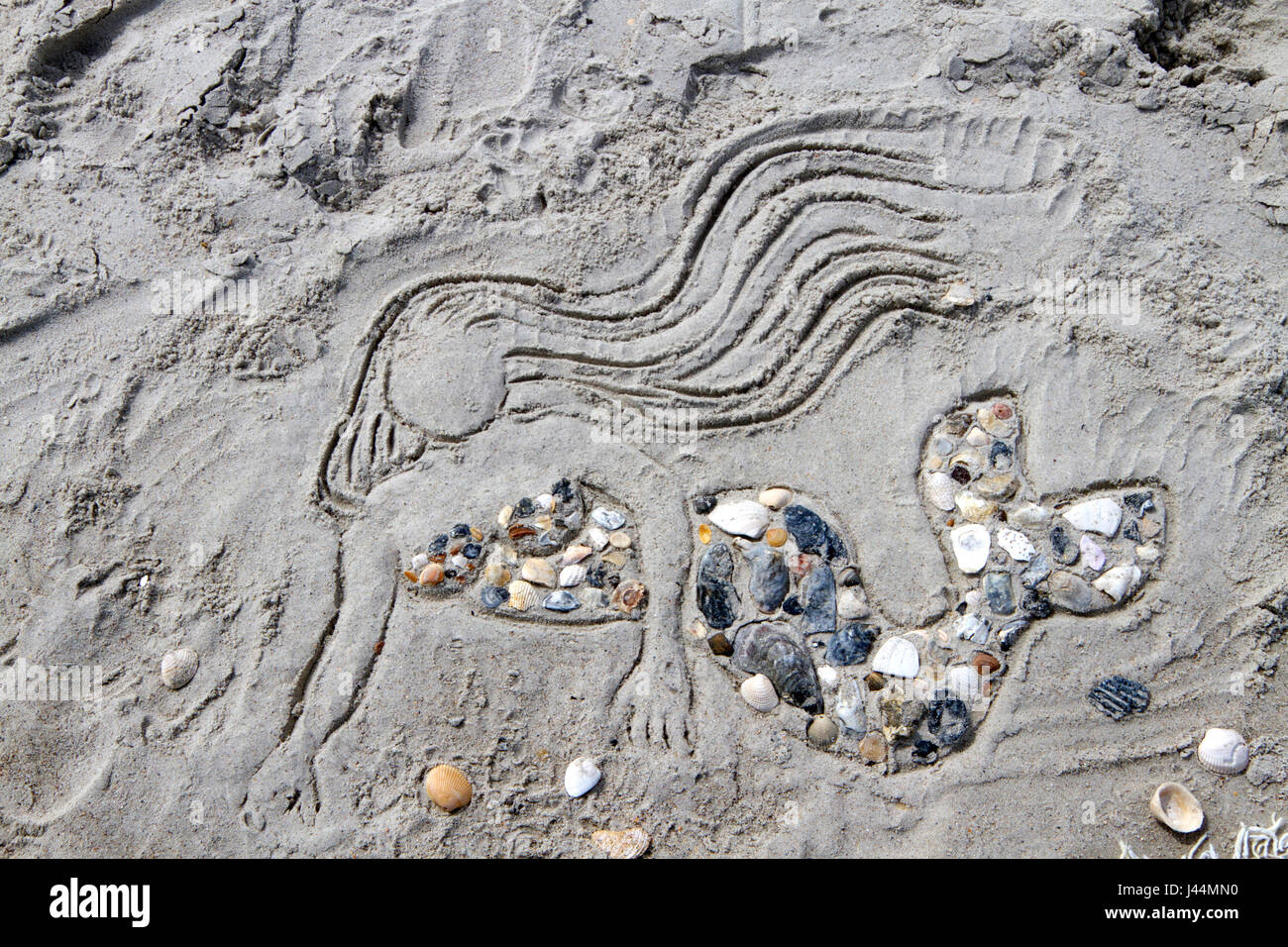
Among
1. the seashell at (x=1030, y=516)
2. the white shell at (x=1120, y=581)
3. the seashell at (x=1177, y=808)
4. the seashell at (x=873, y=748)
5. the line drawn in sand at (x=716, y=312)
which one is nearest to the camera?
the seashell at (x=1177, y=808)

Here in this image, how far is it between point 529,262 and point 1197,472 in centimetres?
257

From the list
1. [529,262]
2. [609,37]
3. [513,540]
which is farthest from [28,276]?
[609,37]

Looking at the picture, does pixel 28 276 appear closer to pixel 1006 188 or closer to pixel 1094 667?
pixel 1006 188

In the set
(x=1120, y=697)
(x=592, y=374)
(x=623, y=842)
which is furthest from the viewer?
(x=592, y=374)

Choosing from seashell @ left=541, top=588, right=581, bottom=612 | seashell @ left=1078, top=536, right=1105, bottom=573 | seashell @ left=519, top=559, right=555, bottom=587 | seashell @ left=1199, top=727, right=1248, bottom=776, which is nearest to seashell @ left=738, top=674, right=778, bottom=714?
seashell @ left=541, top=588, right=581, bottom=612

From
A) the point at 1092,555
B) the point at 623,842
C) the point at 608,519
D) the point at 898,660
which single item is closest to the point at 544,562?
the point at 608,519

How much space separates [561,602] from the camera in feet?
10.0

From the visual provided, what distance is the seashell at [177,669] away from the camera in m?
2.96

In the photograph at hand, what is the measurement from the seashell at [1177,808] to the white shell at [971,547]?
87 cm

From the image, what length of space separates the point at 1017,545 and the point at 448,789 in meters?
2.07

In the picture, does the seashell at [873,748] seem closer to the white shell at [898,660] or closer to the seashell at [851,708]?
the seashell at [851,708]

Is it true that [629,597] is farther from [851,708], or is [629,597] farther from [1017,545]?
[1017,545]

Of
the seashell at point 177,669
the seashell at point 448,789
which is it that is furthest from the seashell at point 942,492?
the seashell at point 177,669

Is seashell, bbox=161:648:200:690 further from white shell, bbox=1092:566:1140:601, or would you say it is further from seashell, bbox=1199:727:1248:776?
seashell, bbox=1199:727:1248:776
